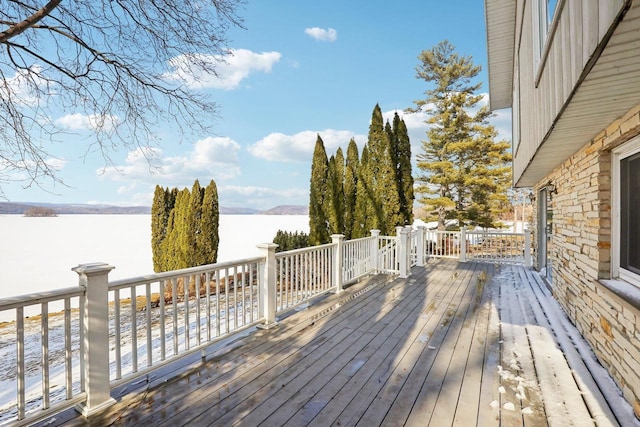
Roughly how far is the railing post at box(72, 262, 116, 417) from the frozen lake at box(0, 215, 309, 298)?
704 cm

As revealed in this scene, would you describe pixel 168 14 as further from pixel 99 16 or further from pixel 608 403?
pixel 608 403

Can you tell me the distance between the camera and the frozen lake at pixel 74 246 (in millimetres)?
9922

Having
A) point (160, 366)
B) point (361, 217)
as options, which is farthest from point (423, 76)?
point (160, 366)

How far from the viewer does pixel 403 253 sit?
6.81 m

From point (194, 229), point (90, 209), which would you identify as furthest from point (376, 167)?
point (90, 209)

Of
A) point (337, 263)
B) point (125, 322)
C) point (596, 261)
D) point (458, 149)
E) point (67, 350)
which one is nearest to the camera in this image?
point (67, 350)

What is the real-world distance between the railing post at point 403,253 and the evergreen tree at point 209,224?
5656 mm

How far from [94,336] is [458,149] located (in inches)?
628

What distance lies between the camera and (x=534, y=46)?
3637mm

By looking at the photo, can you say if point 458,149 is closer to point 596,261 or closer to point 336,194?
point 336,194

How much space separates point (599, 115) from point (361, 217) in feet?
26.9

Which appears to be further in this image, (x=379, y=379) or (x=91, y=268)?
(x=379, y=379)

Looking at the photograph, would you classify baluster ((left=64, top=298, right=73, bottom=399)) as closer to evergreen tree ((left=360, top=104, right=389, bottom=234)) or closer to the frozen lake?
the frozen lake

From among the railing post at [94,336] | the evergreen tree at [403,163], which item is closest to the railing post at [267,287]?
the railing post at [94,336]
